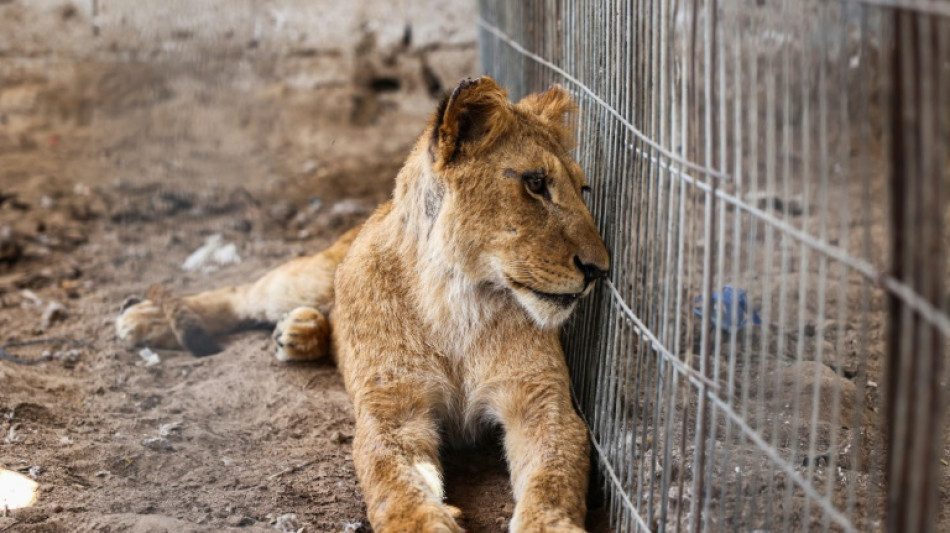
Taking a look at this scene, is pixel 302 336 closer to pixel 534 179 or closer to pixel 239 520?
pixel 239 520

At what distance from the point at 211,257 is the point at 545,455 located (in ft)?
12.0

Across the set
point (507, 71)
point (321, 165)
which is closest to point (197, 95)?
point (321, 165)

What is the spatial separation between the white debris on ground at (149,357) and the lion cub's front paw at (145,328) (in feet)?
0.19

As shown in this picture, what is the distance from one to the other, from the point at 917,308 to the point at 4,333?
452 centimetres

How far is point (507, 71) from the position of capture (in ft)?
19.4

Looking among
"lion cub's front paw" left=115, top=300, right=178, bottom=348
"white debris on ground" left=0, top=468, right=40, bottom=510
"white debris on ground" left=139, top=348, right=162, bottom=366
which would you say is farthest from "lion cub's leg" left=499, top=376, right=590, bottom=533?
"lion cub's front paw" left=115, top=300, right=178, bottom=348

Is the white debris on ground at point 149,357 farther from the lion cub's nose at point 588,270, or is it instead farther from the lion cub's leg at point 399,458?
the lion cub's nose at point 588,270

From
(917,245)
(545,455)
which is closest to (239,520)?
(545,455)

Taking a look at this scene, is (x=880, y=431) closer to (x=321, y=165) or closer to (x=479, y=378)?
(x=479, y=378)

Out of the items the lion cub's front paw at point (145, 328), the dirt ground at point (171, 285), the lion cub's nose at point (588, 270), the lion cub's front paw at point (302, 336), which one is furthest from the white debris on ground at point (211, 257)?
the lion cub's nose at point (588, 270)

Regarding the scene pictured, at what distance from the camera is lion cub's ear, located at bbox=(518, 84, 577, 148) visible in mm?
3586

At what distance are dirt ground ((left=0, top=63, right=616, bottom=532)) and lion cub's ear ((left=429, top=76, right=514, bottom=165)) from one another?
120 centimetres

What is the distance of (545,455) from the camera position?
3.20 meters

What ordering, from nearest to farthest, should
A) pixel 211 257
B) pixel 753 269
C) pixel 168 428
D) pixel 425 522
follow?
pixel 753 269 < pixel 425 522 < pixel 168 428 < pixel 211 257
